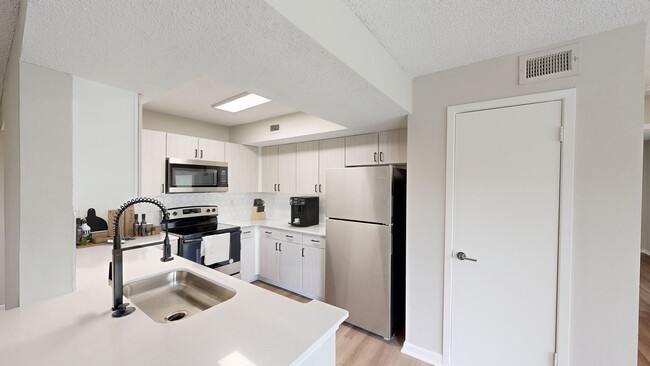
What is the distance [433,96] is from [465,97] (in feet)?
0.75

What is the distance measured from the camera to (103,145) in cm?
141

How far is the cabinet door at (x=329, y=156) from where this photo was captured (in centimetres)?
318

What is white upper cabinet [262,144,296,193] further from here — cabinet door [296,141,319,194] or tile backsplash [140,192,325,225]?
tile backsplash [140,192,325,225]

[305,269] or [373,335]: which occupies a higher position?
[305,269]

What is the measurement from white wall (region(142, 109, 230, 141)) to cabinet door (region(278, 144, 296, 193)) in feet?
3.26

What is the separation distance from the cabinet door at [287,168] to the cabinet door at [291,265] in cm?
84

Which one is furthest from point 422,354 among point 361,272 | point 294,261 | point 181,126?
point 181,126

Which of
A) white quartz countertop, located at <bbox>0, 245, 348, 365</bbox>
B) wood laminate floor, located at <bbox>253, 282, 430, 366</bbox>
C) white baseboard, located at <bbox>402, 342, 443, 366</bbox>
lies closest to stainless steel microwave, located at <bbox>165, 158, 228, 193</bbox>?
white quartz countertop, located at <bbox>0, 245, 348, 365</bbox>

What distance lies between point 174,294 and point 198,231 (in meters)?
1.56

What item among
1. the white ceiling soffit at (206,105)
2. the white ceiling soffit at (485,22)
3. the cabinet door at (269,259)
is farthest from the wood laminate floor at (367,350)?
the white ceiling soffit at (206,105)

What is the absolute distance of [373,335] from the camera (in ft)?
7.95

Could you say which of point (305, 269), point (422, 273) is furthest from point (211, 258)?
point (422, 273)

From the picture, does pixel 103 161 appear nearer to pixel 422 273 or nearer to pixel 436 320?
→ pixel 422 273

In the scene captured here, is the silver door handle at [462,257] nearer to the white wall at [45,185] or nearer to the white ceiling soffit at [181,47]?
the white ceiling soffit at [181,47]
